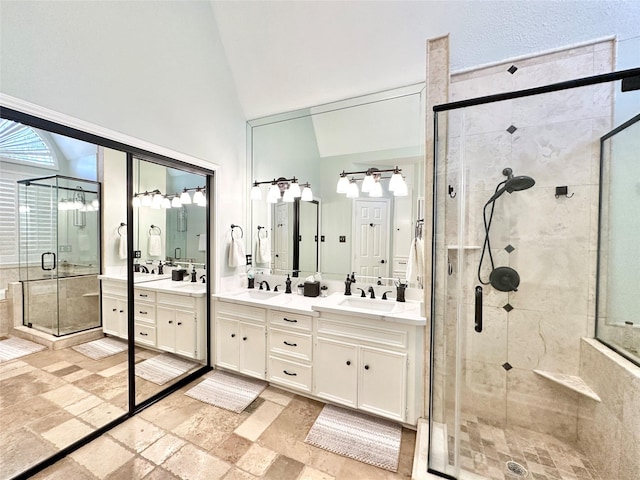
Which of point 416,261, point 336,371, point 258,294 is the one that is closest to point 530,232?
point 416,261

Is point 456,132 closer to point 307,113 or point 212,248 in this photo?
point 307,113

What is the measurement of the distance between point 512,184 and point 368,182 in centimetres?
110

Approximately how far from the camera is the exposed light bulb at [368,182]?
244 cm

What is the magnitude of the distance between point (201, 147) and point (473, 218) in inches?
96.5

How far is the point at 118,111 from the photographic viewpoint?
1.86m

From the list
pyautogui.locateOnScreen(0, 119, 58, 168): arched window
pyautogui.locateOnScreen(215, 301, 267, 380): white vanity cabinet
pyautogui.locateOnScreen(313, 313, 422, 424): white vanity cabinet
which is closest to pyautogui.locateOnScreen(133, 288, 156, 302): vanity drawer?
pyautogui.locateOnScreen(215, 301, 267, 380): white vanity cabinet

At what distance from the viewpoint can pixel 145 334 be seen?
7.54 feet

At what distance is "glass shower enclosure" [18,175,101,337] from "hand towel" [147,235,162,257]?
0.37m

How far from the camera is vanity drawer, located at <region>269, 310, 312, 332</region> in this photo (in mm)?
2230

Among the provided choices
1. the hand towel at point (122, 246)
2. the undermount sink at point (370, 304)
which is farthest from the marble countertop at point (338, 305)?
the hand towel at point (122, 246)

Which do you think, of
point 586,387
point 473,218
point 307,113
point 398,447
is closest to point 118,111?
point 307,113

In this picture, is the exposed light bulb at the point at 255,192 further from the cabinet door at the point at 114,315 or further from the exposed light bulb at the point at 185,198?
the cabinet door at the point at 114,315

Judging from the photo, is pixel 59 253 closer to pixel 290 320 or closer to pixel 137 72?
pixel 137 72

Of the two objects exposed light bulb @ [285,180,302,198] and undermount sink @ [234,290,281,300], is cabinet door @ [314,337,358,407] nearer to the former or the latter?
undermount sink @ [234,290,281,300]
